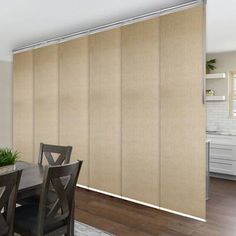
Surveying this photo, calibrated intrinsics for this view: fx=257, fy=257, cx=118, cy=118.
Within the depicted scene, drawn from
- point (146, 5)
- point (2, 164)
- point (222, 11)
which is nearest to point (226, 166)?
point (222, 11)

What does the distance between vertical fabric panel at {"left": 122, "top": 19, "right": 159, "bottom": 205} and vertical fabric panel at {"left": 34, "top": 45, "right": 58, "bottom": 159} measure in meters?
1.49

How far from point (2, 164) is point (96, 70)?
211 cm

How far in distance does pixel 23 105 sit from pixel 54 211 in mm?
3612

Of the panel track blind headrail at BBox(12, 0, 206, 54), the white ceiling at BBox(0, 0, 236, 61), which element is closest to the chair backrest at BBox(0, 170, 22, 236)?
the white ceiling at BBox(0, 0, 236, 61)

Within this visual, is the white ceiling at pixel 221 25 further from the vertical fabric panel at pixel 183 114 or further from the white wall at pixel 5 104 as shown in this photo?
the white wall at pixel 5 104

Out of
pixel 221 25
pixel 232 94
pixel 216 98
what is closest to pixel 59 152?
pixel 221 25

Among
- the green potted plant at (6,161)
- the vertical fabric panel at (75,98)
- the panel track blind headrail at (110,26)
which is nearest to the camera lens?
the green potted plant at (6,161)

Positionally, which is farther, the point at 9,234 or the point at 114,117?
the point at 114,117

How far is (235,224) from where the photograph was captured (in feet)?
9.45

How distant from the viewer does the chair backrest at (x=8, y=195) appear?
1.60 m

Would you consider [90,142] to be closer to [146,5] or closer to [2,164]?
[2,164]

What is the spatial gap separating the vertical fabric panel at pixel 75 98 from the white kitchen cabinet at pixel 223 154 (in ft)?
8.12

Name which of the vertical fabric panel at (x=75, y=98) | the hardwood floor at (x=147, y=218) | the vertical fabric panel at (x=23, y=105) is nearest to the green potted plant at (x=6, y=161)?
the hardwood floor at (x=147, y=218)

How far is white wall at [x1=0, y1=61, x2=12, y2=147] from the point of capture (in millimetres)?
5270
